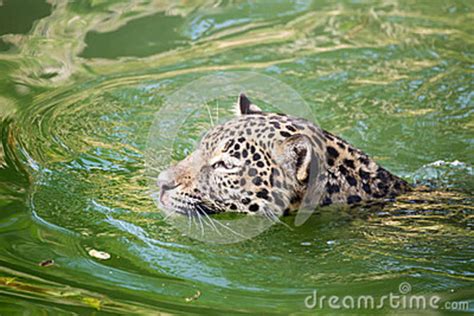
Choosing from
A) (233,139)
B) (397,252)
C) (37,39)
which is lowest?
(397,252)

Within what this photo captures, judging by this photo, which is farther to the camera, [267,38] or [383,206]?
[267,38]

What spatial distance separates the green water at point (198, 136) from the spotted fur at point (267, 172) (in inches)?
12.4

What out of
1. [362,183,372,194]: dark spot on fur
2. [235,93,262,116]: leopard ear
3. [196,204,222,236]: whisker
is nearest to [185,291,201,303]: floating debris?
[196,204,222,236]: whisker

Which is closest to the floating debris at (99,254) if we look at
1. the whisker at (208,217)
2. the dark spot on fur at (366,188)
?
the whisker at (208,217)

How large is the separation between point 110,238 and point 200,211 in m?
0.87

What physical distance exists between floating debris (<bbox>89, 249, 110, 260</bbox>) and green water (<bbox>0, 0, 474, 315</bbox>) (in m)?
0.05

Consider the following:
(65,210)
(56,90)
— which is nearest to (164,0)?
(56,90)

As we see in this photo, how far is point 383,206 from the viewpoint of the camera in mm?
7609

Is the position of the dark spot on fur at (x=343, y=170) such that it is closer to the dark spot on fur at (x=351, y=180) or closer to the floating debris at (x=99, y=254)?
the dark spot on fur at (x=351, y=180)

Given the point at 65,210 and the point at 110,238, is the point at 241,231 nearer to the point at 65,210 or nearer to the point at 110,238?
the point at 110,238

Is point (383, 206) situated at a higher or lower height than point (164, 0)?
lower

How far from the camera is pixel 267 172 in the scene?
23.9 feet

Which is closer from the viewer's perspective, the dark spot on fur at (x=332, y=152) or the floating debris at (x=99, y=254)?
the floating debris at (x=99, y=254)

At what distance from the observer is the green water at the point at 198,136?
22.0 ft
